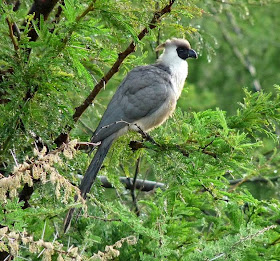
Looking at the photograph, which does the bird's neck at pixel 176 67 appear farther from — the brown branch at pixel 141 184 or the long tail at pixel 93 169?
the long tail at pixel 93 169

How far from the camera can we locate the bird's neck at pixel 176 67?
5.16 metres

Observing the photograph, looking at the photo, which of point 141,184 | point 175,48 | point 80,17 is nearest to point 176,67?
point 175,48

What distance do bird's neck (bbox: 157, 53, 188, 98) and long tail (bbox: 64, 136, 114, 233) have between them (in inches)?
35.8

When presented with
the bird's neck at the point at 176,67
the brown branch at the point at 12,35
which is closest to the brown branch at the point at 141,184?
the bird's neck at the point at 176,67

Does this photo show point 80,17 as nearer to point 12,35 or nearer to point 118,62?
point 12,35

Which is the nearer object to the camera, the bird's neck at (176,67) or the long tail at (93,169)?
the long tail at (93,169)

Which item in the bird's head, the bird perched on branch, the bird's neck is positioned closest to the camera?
the bird perched on branch

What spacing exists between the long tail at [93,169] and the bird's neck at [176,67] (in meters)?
0.91

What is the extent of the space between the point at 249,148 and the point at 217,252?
25.5 inches

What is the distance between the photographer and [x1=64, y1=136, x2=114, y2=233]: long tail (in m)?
3.97

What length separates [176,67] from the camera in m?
5.26

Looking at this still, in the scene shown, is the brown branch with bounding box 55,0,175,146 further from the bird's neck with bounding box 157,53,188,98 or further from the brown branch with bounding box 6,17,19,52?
the bird's neck with bounding box 157,53,188,98

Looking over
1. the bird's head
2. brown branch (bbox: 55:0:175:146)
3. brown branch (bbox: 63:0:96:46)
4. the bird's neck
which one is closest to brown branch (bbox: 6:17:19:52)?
brown branch (bbox: 63:0:96:46)

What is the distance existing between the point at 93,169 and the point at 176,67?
143 cm
